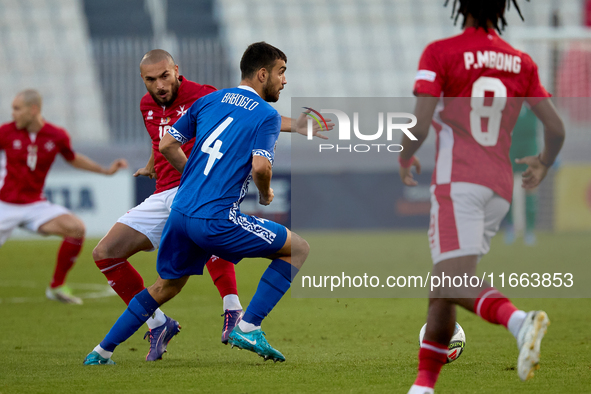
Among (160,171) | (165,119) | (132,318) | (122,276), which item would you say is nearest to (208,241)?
(132,318)

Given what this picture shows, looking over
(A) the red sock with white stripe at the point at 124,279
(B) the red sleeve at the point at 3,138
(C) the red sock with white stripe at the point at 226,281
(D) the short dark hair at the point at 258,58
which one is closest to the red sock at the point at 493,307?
(D) the short dark hair at the point at 258,58

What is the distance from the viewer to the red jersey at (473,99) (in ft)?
9.95

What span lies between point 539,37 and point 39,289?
9.94 metres

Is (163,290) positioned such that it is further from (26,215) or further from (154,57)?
(26,215)

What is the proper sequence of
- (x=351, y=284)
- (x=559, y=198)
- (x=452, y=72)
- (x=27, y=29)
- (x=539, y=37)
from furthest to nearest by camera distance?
(x=27, y=29) < (x=559, y=198) < (x=539, y=37) < (x=351, y=284) < (x=452, y=72)

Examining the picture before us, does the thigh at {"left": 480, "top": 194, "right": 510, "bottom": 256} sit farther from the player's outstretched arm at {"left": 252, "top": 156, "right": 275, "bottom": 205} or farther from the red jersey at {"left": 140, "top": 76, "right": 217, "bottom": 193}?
the red jersey at {"left": 140, "top": 76, "right": 217, "bottom": 193}

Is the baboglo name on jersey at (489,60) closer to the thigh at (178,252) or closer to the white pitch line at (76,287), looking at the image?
the thigh at (178,252)

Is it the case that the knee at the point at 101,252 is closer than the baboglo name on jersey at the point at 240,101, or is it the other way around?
the baboglo name on jersey at the point at 240,101

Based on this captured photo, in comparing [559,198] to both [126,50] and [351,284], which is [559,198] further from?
[126,50]

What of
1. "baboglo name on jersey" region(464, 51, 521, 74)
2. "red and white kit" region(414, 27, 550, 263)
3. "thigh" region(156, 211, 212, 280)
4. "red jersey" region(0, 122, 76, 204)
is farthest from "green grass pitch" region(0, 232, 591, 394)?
"baboglo name on jersey" region(464, 51, 521, 74)

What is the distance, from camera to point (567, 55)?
1706cm

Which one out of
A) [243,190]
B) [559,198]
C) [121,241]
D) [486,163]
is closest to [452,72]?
[486,163]

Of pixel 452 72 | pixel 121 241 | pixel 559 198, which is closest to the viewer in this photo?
pixel 452 72

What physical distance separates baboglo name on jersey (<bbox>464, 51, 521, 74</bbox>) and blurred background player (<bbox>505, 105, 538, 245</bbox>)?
8360 mm
